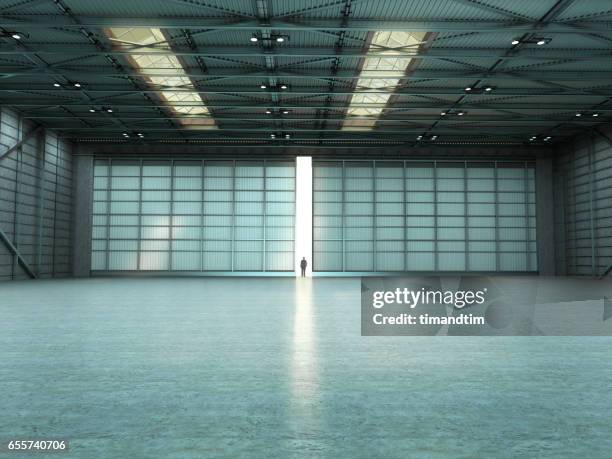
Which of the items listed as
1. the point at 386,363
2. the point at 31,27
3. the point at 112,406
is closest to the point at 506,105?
the point at 31,27

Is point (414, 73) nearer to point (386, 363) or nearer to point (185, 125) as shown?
point (185, 125)

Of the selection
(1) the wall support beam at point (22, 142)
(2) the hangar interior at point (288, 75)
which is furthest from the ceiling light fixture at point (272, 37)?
(1) the wall support beam at point (22, 142)

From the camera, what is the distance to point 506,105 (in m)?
42.6

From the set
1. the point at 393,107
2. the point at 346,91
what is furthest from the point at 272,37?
the point at 393,107

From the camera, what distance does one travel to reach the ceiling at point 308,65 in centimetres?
2747

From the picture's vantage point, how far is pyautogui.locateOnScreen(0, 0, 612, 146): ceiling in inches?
1081

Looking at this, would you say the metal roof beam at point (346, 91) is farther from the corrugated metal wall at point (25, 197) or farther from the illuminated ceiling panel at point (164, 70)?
the corrugated metal wall at point (25, 197)

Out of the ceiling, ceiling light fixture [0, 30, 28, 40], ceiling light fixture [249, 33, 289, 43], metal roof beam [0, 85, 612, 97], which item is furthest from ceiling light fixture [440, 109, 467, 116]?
ceiling light fixture [0, 30, 28, 40]

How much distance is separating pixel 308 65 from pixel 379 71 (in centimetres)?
460

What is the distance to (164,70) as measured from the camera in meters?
35.8

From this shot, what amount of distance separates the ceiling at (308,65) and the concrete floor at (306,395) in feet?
70.4

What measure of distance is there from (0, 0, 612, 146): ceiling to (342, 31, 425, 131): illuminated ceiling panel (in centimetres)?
10

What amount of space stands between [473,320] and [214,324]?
5497 millimetres

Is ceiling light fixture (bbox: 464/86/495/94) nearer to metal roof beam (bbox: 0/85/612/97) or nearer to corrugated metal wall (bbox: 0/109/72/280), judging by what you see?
metal roof beam (bbox: 0/85/612/97)
